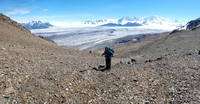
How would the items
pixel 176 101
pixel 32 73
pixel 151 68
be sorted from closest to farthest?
pixel 176 101, pixel 32 73, pixel 151 68

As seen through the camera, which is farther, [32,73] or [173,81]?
[173,81]

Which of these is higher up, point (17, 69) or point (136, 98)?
point (17, 69)

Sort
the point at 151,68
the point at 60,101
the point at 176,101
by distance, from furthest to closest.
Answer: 1. the point at 151,68
2. the point at 176,101
3. the point at 60,101

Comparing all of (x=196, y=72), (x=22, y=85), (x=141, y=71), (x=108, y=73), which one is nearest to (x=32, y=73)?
(x=22, y=85)

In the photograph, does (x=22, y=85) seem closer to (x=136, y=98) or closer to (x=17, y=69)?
(x=17, y=69)

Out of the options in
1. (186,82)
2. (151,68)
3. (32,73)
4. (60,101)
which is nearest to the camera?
(60,101)

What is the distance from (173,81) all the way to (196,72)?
2634 millimetres

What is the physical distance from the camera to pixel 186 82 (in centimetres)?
1478

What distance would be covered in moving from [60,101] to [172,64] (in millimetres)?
10768

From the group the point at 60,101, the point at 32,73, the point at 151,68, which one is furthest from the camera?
the point at 151,68

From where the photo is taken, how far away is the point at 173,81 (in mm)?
15117

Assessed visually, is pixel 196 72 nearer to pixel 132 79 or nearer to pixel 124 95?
pixel 132 79

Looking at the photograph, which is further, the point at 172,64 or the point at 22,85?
the point at 172,64

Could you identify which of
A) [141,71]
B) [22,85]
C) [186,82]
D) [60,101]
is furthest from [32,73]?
[186,82]
